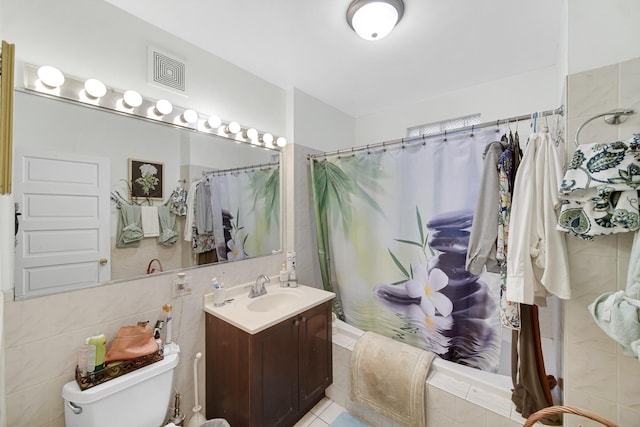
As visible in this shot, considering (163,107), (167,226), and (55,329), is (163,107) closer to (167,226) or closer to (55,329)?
(167,226)

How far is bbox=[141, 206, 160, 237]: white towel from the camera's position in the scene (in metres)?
1.38

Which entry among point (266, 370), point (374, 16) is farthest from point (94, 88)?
point (266, 370)

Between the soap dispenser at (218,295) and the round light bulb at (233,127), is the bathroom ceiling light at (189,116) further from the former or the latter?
the soap dispenser at (218,295)

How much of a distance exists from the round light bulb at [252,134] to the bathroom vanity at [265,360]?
1.20 metres

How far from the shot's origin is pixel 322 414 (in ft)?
5.78

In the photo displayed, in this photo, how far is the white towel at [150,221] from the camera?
1.38 m

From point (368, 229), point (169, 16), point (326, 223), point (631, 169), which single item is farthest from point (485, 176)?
point (169, 16)

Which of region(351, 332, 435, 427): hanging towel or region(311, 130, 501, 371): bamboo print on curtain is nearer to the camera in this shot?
region(351, 332, 435, 427): hanging towel

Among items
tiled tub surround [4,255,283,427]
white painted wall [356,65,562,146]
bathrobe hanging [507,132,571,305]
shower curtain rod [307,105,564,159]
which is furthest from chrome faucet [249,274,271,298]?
white painted wall [356,65,562,146]

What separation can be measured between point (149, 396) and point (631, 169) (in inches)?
83.9

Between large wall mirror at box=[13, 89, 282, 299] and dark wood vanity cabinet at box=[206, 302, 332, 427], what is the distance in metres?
0.58

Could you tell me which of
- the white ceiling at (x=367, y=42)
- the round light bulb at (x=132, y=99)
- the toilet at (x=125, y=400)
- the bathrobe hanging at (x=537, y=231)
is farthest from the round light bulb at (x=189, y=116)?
the bathrobe hanging at (x=537, y=231)

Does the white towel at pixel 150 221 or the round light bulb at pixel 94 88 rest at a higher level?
the round light bulb at pixel 94 88

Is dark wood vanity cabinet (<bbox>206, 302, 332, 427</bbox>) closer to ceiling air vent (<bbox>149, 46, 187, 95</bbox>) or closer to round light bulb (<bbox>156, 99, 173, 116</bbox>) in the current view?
round light bulb (<bbox>156, 99, 173, 116</bbox>)
